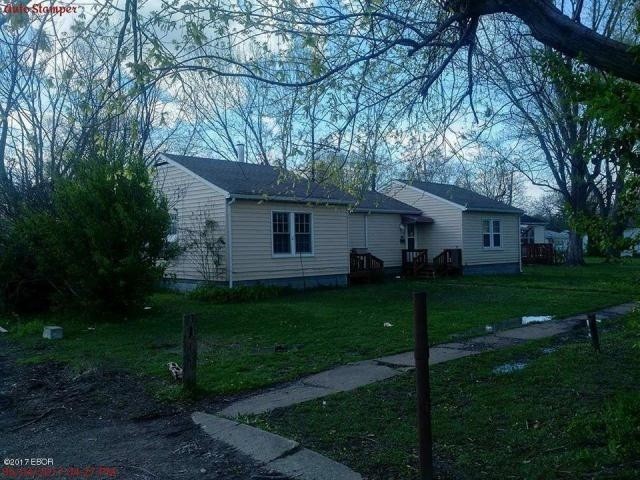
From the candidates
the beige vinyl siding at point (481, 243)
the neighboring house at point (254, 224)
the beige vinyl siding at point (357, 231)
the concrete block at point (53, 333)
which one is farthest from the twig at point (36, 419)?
the beige vinyl siding at point (481, 243)

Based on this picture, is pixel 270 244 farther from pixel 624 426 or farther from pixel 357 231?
pixel 624 426

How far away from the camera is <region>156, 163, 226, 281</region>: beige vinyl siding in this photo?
57.8 ft

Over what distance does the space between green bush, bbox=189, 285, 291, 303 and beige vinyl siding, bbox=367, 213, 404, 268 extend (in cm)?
805

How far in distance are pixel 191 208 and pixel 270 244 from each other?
110 inches

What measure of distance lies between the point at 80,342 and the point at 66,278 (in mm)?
3595

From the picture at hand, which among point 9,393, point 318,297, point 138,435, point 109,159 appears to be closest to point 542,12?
point 138,435

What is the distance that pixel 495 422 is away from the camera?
534cm

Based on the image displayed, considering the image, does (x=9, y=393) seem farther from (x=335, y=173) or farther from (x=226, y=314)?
(x=226, y=314)

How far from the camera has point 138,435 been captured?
5.53m

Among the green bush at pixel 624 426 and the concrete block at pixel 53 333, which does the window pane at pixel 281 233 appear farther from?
the green bush at pixel 624 426

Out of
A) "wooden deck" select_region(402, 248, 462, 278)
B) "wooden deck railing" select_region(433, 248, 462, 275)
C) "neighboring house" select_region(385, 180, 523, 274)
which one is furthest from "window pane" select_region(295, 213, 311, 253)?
"wooden deck railing" select_region(433, 248, 462, 275)

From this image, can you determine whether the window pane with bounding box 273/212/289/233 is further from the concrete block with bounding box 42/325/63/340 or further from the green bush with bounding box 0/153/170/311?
the concrete block with bounding box 42/325/63/340

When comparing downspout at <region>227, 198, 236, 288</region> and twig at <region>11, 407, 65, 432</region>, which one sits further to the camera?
downspout at <region>227, 198, 236, 288</region>

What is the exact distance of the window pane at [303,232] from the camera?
1928cm
